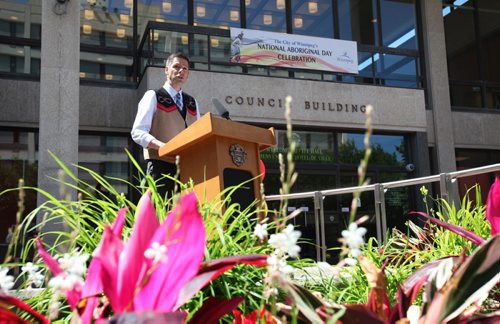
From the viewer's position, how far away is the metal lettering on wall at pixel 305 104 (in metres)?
11.9

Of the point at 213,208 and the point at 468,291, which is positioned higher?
the point at 213,208

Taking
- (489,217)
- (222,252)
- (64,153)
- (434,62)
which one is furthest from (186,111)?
(434,62)

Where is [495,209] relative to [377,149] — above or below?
below

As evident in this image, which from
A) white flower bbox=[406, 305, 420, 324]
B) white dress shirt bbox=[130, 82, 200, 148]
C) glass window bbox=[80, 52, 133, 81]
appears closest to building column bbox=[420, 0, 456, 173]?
glass window bbox=[80, 52, 133, 81]

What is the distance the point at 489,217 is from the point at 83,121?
36.6ft

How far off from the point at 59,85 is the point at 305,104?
220 inches

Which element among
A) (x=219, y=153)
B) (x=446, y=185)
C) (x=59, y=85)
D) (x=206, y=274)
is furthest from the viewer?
(x=59, y=85)

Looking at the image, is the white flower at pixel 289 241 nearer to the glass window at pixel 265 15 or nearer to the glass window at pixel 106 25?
the glass window at pixel 106 25

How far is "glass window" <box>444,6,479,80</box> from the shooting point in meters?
15.9

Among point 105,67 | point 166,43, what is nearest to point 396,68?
point 166,43

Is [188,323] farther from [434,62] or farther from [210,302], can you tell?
[434,62]

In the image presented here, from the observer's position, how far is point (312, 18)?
14.1 m

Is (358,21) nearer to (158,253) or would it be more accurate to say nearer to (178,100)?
(178,100)

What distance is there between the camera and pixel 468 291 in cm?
82
